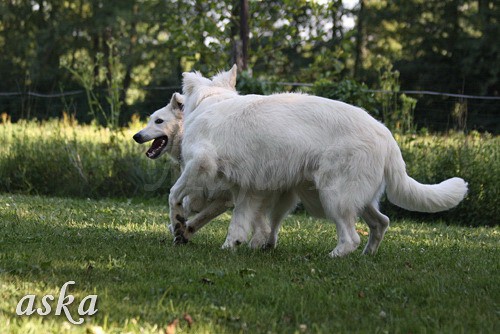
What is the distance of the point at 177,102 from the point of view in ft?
24.0

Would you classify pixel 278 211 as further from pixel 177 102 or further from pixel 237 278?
pixel 237 278

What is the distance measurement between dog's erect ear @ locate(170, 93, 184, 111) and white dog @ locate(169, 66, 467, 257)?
0.91 metres

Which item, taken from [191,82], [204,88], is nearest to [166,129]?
[191,82]

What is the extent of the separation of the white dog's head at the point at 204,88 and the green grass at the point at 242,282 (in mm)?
1371

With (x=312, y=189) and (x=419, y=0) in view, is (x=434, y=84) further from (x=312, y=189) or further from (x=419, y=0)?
(x=312, y=189)

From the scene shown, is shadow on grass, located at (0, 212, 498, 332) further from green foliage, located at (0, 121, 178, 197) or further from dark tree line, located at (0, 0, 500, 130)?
dark tree line, located at (0, 0, 500, 130)

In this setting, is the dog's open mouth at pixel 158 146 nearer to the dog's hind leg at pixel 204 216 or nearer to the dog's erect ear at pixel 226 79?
the dog's erect ear at pixel 226 79

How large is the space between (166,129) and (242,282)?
3.11m

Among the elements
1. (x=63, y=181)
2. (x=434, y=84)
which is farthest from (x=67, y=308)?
(x=434, y=84)

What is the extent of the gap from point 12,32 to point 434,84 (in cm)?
2179

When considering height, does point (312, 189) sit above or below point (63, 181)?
above

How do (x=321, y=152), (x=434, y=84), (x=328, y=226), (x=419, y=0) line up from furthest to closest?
(x=419, y=0), (x=434, y=84), (x=328, y=226), (x=321, y=152)

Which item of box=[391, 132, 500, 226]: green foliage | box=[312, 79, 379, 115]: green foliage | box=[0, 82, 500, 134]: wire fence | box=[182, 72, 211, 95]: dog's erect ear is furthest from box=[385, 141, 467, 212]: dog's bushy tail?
box=[312, 79, 379, 115]: green foliage

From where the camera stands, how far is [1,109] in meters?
19.2
